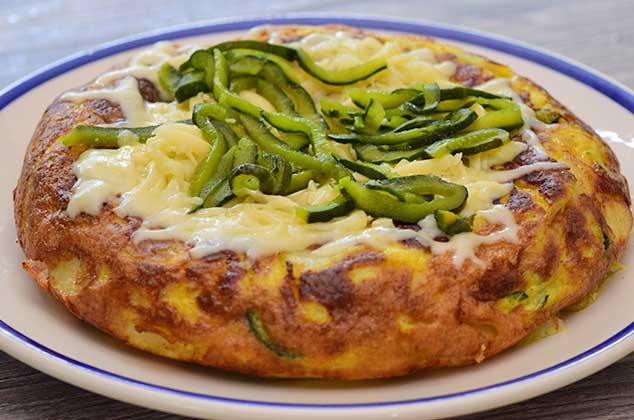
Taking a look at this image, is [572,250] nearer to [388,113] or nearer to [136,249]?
[388,113]

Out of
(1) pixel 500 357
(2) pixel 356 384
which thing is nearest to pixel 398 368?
(2) pixel 356 384

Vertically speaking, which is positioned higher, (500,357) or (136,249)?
(136,249)

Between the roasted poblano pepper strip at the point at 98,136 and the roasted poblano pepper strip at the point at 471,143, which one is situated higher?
the roasted poblano pepper strip at the point at 98,136

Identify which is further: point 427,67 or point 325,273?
point 427,67

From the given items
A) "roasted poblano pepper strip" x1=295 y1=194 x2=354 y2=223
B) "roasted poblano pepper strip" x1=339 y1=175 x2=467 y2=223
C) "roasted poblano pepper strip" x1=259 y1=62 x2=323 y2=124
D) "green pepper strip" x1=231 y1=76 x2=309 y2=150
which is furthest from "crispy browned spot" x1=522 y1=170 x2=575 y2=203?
"green pepper strip" x1=231 y1=76 x2=309 y2=150

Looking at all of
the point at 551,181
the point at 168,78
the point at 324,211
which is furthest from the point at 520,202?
the point at 168,78

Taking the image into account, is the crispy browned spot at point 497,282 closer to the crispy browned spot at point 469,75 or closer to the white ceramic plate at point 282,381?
the white ceramic plate at point 282,381

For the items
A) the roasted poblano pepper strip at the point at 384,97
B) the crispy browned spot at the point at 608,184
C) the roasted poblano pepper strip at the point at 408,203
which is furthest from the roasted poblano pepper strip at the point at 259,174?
the crispy browned spot at the point at 608,184
